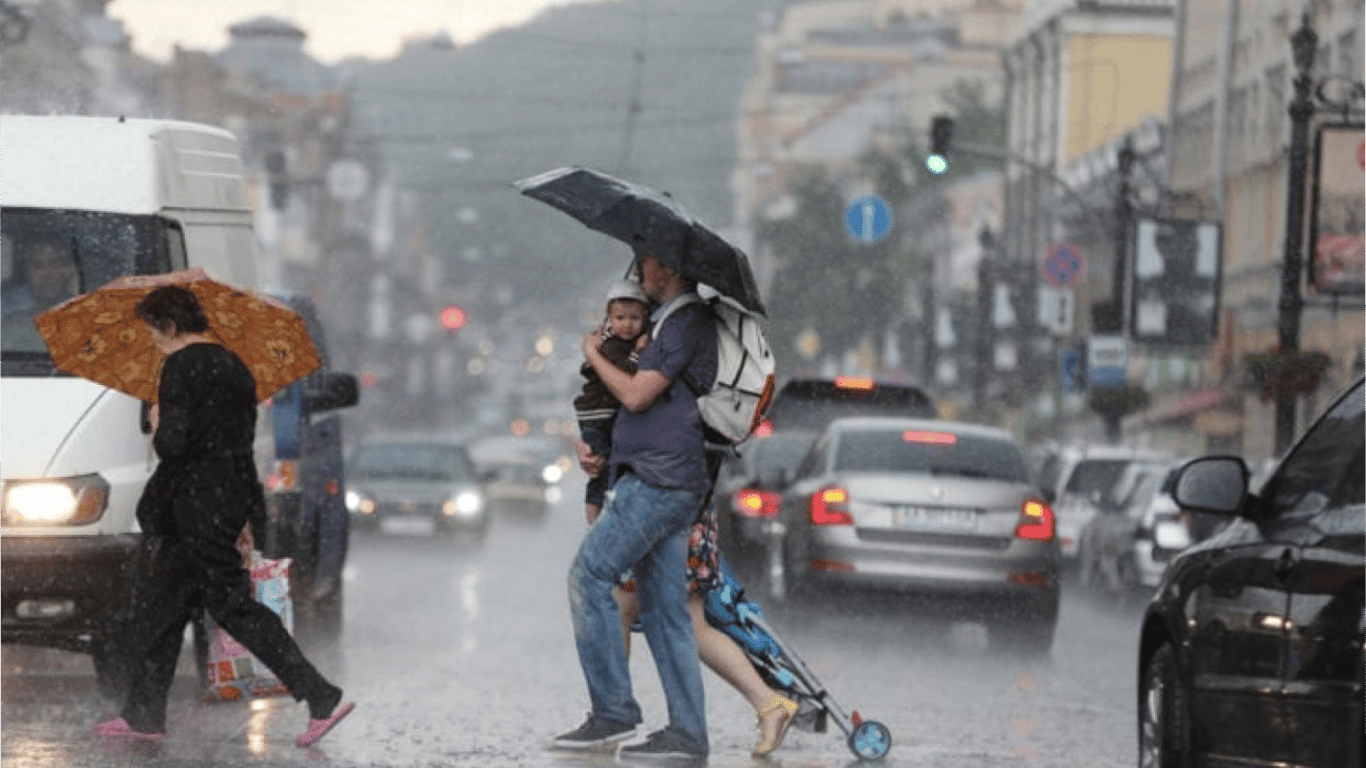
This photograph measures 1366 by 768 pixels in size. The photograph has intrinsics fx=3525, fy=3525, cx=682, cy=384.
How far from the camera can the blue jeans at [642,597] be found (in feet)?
40.8

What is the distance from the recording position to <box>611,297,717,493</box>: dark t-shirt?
40.6 feet

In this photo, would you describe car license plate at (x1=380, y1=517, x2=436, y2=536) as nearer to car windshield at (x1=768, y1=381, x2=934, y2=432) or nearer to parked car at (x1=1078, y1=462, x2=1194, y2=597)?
parked car at (x1=1078, y1=462, x2=1194, y2=597)

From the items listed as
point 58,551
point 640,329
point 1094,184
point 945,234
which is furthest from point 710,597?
point 945,234

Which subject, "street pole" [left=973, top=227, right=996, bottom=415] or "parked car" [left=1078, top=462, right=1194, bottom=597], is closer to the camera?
"parked car" [left=1078, top=462, right=1194, bottom=597]

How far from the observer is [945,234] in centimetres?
12444

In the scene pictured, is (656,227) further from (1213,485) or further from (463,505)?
(463,505)

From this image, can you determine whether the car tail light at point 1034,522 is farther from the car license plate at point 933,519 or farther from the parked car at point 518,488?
the parked car at point 518,488

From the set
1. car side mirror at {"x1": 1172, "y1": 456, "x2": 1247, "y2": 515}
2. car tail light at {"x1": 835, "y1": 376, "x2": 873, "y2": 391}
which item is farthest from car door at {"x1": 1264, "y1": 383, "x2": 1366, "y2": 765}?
car tail light at {"x1": 835, "y1": 376, "x2": 873, "y2": 391}

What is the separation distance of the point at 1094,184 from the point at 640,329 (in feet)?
233

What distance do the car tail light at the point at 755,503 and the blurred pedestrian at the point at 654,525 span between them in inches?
548

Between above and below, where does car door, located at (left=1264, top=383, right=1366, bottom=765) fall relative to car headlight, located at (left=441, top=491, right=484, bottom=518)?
above

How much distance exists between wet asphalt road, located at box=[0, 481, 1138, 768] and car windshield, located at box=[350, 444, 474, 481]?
1820 cm

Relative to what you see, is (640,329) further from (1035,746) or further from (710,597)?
(1035,746)

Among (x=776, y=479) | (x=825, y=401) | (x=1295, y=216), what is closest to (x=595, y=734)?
(x=776, y=479)
